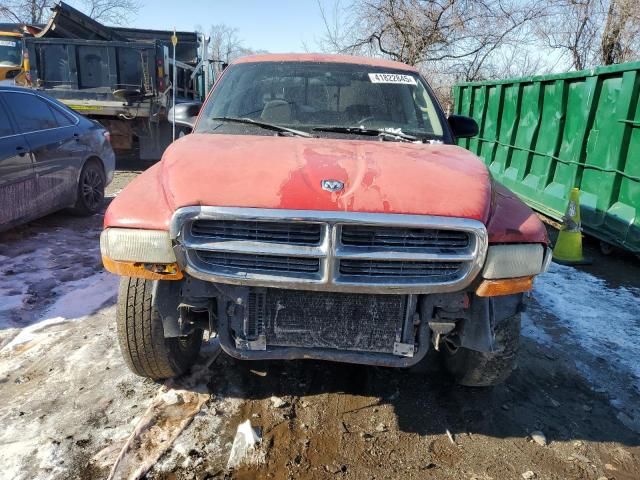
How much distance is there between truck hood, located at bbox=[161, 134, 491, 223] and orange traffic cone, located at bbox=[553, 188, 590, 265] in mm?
3439

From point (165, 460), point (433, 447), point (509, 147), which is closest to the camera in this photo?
point (165, 460)

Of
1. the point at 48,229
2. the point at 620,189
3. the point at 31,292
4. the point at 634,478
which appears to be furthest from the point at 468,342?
the point at 48,229

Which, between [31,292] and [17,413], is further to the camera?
[31,292]

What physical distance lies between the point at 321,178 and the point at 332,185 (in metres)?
A: 0.08

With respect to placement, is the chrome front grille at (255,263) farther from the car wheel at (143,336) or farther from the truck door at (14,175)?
the truck door at (14,175)

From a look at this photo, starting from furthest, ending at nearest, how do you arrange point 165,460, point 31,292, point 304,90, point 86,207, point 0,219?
point 86,207 < point 0,219 < point 31,292 < point 304,90 < point 165,460

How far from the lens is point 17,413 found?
2732mm

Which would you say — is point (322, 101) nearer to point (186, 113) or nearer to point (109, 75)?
point (186, 113)

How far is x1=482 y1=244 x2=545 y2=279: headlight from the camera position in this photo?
90.4 inches

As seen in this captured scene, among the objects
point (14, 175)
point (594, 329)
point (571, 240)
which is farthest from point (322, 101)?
point (571, 240)

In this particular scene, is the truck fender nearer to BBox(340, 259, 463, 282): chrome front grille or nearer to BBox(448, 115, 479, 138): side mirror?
BBox(340, 259, 463, 282): chrome front grille

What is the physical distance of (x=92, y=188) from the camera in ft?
22.5

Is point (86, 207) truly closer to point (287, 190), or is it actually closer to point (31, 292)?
point (31, 292)

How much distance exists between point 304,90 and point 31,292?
9.41ft
